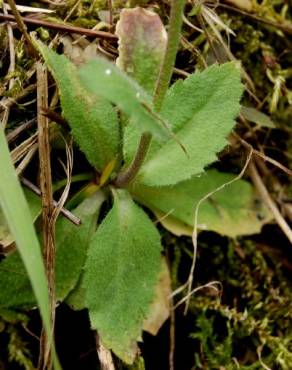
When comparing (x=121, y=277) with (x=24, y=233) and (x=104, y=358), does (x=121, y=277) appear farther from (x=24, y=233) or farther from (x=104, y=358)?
(x=24, y=233)

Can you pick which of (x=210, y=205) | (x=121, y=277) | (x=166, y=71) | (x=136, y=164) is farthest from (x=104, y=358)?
(x=166, y=71)

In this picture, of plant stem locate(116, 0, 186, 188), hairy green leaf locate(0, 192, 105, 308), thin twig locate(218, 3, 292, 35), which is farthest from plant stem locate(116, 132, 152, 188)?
thin twig locate(218, 3, 292, 35)

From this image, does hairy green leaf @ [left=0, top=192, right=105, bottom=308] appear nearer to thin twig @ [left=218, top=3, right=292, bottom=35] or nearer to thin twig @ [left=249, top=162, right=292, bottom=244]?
thin twig @ [left=249, top=162, right=292, bottom=244]

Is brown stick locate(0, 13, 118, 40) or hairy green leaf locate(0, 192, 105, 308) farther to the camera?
brown stick locate(0, 13, 118, 40)

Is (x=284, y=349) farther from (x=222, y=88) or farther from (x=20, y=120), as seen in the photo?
(x=20, y=120)

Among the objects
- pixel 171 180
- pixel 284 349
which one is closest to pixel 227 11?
pixel 171 180

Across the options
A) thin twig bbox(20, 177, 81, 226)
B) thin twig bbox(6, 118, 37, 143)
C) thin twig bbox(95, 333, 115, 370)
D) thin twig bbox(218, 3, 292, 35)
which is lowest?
thin twig bbox(95, 333, 115, 370)

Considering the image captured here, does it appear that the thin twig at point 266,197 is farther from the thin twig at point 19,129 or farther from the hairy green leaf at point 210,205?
the thin twig at point 19,129
